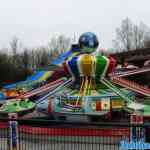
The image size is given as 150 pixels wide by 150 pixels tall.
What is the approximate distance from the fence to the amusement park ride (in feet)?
28.0

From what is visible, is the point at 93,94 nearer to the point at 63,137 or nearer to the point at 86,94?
the point at 86,94

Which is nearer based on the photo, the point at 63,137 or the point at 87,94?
the point at 63,137

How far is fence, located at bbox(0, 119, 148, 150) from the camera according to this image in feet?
23.6

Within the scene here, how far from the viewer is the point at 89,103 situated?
1792 centimetres

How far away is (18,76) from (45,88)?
34756 millimetres

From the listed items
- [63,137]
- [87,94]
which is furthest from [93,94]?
[63,137]

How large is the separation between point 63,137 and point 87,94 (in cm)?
1157

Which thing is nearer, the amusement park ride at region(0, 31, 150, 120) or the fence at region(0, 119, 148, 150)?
the fence at region(0, 119, 148, 150)

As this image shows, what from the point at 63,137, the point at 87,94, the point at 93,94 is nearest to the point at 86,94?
the point at 87,94

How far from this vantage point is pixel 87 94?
18906mm

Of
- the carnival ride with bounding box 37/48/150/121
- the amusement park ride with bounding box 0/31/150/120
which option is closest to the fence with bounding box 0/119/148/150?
the amusement park ride with bounding box 0/31/150/120

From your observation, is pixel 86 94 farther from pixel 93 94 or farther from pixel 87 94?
pixel 93 94

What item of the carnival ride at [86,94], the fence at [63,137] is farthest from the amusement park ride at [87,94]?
the fence at [63,137]

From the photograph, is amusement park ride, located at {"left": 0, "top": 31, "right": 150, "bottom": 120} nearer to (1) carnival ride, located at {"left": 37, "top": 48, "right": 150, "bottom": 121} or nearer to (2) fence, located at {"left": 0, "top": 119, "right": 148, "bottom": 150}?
(1) carnival ride, located at {"left": 37, "top": 48, "right": 150, "bottom": 121}
